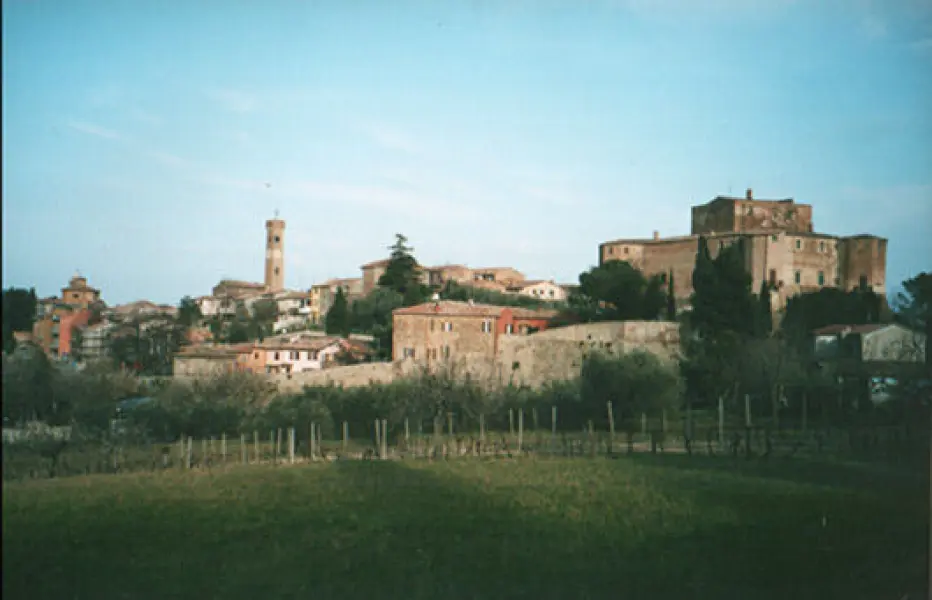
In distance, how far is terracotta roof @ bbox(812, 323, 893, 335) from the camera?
Result: 11031mm

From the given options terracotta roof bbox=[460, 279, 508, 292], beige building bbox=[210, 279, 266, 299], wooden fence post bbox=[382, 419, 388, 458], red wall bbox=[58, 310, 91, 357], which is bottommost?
wooden fence post bbox=[382, 419, 388, 458]

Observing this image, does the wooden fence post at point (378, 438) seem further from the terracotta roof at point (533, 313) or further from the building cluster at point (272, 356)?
the terracotta roof at point (533, 313)

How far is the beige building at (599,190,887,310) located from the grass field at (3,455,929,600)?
518cm

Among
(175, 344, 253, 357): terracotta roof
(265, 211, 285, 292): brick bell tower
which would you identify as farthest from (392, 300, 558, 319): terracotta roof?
(265, 211, 285, 292): brick bell tower

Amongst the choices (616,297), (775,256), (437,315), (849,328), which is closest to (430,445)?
(437,315)

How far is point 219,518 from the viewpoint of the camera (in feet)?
11.2

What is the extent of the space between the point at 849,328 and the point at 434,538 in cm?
955

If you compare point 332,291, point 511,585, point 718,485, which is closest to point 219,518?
point 511,585

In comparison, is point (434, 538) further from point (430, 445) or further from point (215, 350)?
point (430, 445)

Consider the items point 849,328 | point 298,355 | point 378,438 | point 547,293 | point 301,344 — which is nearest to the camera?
point 378,438

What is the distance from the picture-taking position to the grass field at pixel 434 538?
2.81 m

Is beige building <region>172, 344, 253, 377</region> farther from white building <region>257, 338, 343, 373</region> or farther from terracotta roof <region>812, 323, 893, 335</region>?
terracotta roof <region>812, 323, 893, 335</region>

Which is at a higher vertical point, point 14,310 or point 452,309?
point 452,309

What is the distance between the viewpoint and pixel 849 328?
1162cm
